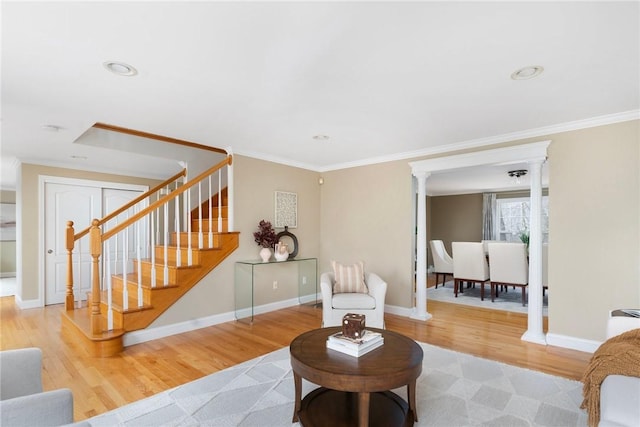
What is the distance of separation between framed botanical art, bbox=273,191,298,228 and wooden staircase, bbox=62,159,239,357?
31.8 inches

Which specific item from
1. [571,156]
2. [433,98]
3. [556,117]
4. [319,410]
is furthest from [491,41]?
[319,410]

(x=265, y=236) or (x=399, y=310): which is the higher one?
(x=265, y=236)

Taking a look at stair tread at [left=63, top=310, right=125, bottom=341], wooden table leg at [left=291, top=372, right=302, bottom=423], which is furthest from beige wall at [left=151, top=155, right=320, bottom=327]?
wooden table leg at [left=291, top=372, right=302, bottom=423]

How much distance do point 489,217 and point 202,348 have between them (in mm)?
7995

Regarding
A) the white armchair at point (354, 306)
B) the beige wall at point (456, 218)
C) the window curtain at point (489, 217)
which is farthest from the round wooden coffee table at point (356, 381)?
the beige wall at point (456, 218)

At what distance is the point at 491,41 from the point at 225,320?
4.08 metres

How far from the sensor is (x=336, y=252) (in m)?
5.55

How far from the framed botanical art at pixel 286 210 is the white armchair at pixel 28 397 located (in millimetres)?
3495

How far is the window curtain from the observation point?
28.7 feet

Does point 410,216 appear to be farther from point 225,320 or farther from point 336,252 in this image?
point 225,320

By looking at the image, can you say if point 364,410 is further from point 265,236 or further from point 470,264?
point 470,264

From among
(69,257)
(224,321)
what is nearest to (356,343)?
(224,321)

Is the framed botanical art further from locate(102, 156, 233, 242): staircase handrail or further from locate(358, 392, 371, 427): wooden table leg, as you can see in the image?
locate(358, 392, 371, 427): wooden table leg

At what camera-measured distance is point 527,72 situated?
7.58ft
